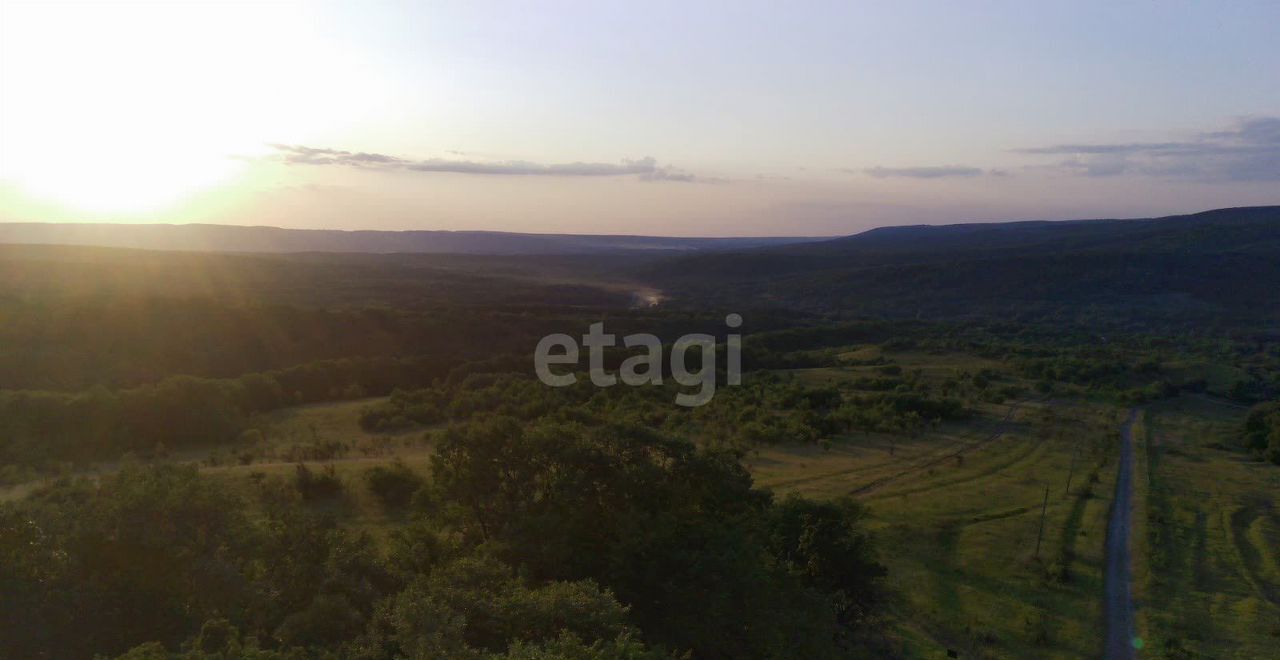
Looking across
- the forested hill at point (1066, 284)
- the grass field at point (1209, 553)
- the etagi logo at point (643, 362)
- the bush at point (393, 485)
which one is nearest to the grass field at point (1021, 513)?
the grass field at point (1209, 553)

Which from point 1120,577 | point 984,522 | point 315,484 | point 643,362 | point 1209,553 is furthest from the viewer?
point 643,362

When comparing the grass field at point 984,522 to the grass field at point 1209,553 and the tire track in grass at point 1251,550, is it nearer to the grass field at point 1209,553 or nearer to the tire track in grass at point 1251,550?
the grass field at point 1209,553

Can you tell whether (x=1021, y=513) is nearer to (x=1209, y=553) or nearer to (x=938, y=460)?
(x=1209, y=553)

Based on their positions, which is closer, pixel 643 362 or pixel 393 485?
pixel 393 485

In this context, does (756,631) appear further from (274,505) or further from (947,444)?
(947,444)

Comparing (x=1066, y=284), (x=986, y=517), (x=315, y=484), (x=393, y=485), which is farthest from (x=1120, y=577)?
(x=1066, y=284)

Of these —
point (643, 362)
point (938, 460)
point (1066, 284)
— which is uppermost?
point (1066, 284)

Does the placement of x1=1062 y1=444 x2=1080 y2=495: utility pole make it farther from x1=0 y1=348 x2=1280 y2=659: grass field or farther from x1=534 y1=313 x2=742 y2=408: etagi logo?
x1=534 y1=313 x2=742 y2=408: etagi logo

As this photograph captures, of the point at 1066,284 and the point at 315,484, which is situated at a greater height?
the point at 1066,284
